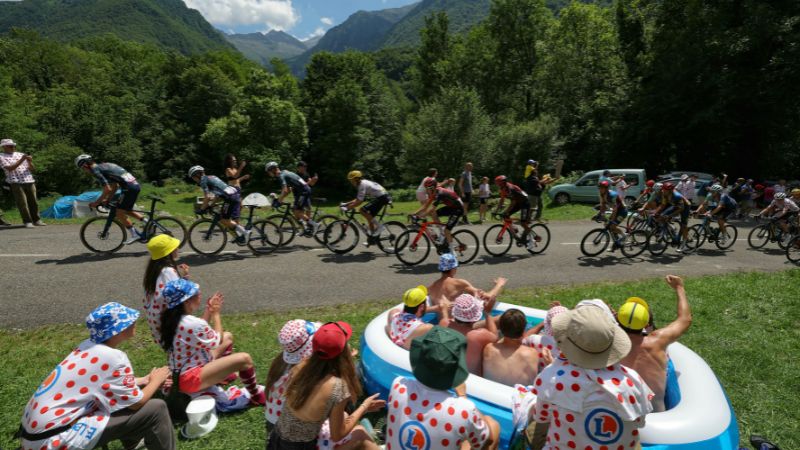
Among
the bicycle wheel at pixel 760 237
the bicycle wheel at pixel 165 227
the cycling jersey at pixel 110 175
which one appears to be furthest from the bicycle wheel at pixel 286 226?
the bicycle wheel at pixel 760 237

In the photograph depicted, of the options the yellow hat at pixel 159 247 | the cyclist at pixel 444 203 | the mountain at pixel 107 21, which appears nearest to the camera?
the yellow hat at pixel 159 247

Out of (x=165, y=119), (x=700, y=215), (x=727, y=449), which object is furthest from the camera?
(x=165, y=119)

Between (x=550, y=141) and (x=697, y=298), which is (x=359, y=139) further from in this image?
(x=697, y=298)

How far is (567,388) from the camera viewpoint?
2.49 meters

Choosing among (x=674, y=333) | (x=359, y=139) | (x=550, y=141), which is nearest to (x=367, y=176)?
(x=359, y=139)

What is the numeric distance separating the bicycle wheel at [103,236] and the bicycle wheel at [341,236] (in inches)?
175

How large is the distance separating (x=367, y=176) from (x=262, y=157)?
9.69 m

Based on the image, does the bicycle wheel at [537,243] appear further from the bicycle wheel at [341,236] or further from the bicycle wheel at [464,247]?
the bicycle wheel at [341,236]

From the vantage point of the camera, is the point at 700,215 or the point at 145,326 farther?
the point at 700,215

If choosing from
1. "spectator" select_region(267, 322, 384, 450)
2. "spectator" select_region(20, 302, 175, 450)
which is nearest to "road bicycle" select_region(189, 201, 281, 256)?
"spectator" select_region(20, 302, 175, 450)

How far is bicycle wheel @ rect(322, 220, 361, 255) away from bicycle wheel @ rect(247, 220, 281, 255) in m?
1.21

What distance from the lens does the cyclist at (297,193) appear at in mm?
10273

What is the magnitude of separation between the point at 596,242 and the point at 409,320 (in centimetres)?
781

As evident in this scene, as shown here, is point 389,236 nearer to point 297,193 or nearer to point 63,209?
point 297,193
